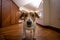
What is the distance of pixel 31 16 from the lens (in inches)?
49.1

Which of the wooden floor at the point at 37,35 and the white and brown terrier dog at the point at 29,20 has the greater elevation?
the white and brown terrier dog at the point at 29,20

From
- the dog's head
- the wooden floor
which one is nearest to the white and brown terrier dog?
the dog's head

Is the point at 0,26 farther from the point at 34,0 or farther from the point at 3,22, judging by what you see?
the point at 34,0

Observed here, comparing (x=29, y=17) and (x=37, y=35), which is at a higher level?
(x=29, y=17)

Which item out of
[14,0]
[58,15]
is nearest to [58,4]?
[58,15]

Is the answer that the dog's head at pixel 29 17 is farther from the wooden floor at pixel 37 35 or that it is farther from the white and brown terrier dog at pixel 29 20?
the wooden floor at pixel 37 35

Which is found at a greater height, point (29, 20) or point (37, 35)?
point (29, 20)

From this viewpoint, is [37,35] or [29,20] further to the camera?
[37,35]

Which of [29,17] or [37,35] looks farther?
[37,35]

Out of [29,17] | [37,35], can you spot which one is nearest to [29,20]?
[29,17]

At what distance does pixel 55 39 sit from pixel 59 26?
0.55 meters

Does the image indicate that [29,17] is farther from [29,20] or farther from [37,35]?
[37,35]

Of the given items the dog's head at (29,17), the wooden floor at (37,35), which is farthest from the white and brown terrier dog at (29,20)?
the wooden floor at (37,35)

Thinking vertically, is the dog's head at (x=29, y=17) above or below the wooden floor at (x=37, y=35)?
above
